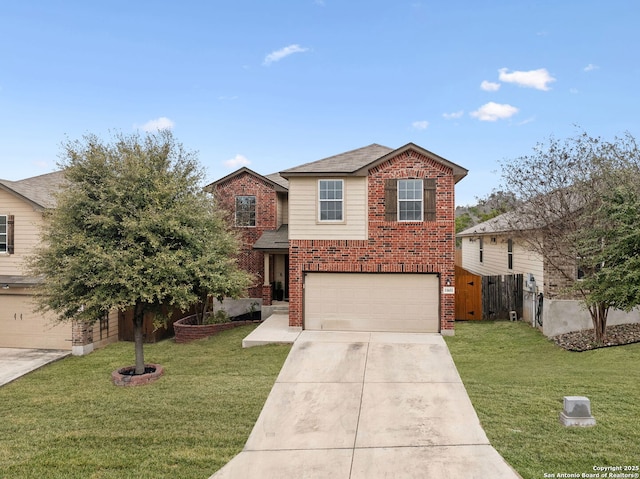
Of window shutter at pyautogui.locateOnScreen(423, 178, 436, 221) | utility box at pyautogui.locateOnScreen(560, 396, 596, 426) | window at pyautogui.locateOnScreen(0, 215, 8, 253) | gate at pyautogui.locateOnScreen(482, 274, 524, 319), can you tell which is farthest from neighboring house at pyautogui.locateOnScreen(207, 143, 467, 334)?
window at pyautogui.locateOnScreen(0, 215, 8, 253)

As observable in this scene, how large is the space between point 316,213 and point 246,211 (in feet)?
21.6

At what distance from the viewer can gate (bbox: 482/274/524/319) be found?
49.5 ft

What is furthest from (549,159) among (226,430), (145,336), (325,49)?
(145,336)

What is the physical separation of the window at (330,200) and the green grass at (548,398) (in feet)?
17.2

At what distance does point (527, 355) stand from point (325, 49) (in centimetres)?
1486

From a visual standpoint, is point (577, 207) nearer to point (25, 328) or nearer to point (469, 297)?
point (469, 297)

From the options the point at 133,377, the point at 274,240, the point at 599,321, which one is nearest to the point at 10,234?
the point at 133,377

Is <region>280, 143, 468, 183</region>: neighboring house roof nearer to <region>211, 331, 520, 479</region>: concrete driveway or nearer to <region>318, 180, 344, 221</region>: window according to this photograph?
<region>318, 180, 344, 221</region>: window

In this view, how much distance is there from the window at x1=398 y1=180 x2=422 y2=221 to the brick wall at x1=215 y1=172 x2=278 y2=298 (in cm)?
739

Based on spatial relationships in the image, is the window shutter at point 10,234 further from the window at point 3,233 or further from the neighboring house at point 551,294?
the neighboring house at point 551,294

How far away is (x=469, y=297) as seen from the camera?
49.7 ft

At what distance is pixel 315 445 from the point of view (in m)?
5.96

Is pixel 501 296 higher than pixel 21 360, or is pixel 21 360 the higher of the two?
pixel 501 296

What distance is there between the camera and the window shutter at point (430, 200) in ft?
39.8
